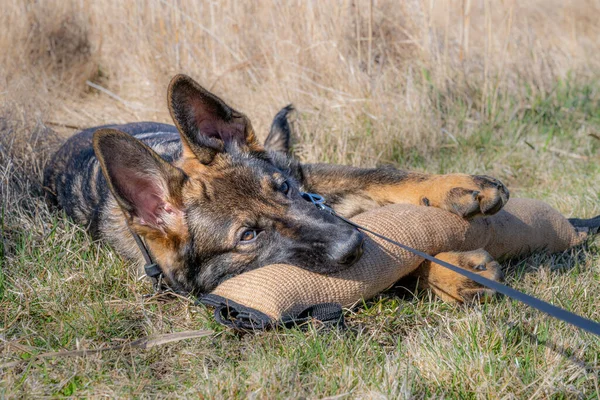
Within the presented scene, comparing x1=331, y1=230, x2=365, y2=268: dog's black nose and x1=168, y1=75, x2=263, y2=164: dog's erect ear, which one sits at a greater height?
x1=168, y1=75, x2=263, y2=164: dog's erect ear

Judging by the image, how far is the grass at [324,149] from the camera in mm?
2578

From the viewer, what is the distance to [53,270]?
11.8 ft

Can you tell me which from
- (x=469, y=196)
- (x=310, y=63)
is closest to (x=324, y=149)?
(x=310, y=63)

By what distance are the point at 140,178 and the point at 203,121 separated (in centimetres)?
52

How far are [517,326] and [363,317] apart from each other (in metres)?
0.73

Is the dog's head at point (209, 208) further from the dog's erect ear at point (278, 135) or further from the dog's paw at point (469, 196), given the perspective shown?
the dog's erect ear at point (278, 135)

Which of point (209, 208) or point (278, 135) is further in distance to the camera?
point (278, 135)

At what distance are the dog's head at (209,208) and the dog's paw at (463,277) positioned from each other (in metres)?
0.53

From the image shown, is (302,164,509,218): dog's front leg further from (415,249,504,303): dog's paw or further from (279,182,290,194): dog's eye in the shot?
(279,182,290,194): dog's eye

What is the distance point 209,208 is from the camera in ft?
10.3

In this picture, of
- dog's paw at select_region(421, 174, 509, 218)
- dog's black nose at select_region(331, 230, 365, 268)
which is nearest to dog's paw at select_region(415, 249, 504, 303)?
dog's paw at select_region(421, 174, 509, 218)

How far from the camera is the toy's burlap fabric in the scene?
288 cm

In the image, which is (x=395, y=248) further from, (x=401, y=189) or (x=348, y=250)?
(x=401, y=189)

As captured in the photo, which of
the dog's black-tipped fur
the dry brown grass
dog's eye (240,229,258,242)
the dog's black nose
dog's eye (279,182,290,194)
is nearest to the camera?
the dog's black nose
